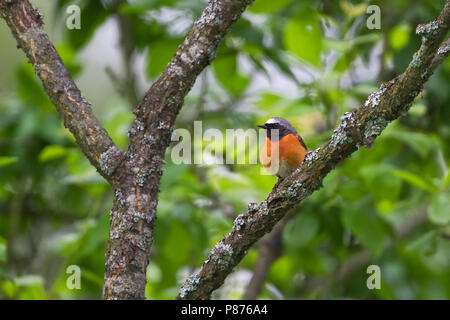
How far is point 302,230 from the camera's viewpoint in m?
4.10

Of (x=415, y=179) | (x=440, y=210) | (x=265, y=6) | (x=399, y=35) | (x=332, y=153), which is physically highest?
(x=399, y=35)

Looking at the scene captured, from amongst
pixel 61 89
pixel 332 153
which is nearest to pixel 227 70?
pixel 61 89

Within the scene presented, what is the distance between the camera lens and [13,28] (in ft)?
8.89

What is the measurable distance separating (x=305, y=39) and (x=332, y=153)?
2.12 meters

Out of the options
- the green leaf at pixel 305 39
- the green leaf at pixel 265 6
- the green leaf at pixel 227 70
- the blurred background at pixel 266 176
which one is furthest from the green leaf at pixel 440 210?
the green leaf at pixel 227 70

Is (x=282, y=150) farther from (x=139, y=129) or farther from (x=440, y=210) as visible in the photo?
(x=139, y=129)

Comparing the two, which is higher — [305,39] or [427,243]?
[305,39]

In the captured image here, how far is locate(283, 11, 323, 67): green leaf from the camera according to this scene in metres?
4.18

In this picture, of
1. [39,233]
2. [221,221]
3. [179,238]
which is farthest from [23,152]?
[221,221]

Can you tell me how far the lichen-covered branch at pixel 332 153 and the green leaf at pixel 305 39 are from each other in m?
1.99
